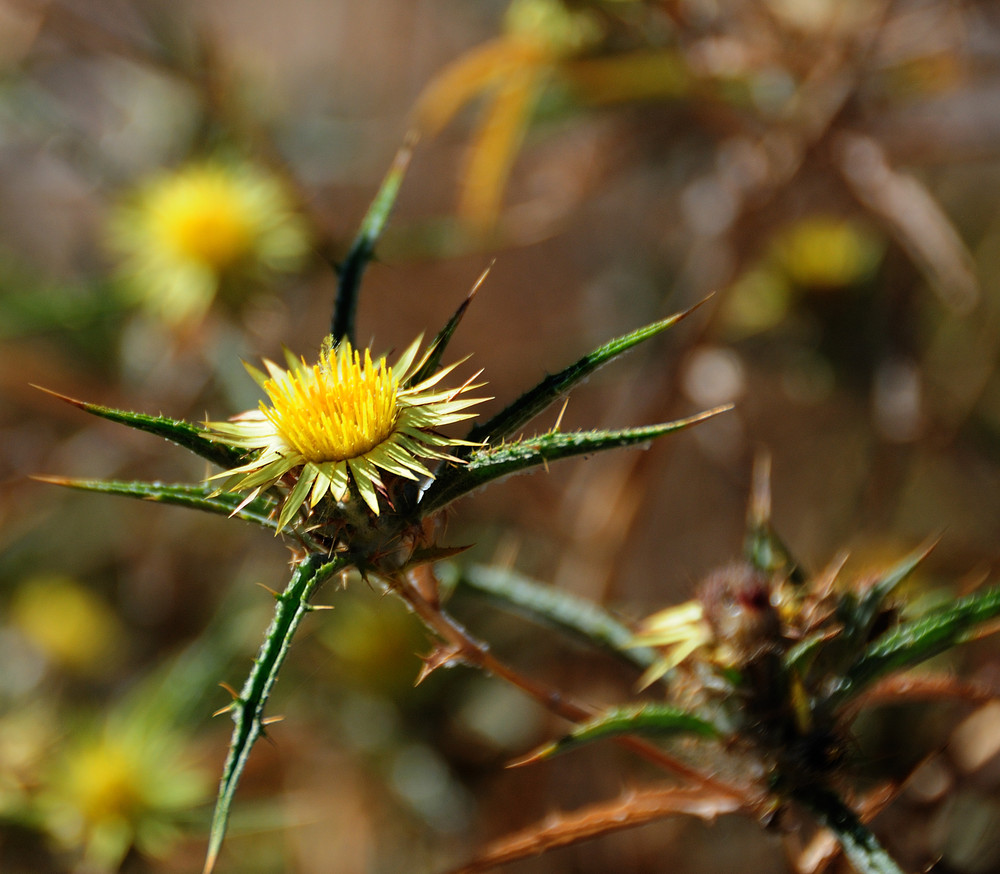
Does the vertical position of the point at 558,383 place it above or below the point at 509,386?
below

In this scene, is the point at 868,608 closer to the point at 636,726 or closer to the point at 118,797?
the point at 636,726

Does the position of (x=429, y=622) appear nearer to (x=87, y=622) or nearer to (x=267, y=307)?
(x=267, y=307)

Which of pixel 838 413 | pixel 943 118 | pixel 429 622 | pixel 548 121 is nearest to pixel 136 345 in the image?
pixel 548 121

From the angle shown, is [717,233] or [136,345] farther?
[136,345]

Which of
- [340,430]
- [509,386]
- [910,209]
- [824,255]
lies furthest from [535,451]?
[509,386]

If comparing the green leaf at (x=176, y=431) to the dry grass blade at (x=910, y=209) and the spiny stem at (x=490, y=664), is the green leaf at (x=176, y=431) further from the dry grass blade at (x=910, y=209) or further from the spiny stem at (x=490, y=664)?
the dry grass blade at (x=910, y=209)

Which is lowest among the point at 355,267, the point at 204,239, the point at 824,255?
the point at 355,267
